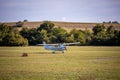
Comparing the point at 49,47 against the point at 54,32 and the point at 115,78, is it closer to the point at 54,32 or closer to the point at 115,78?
the point at 115,78

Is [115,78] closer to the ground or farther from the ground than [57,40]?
farther from the ground

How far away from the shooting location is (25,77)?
2059 centimetres

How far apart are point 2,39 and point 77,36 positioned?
2758 centimetres

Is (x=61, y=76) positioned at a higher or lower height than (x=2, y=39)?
higher

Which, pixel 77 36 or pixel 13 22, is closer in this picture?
pixel 77 36

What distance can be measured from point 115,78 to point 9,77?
6.97 metres

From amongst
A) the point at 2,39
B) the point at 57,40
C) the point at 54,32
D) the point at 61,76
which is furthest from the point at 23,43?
the point at 61,76

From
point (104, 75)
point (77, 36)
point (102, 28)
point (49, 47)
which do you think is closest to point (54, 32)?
point (77, 36)

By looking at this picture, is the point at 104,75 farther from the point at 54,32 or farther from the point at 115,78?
the point at 54,32

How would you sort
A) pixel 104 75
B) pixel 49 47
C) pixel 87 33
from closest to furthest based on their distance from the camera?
1. pixel 104 75
2. pixel 49 47
3. pixel 87 33

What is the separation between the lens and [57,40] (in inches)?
4154

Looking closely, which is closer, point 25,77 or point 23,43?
point 25,77

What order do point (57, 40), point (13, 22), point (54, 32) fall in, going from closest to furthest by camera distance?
point (57, 40), point (54, 32), point (13, 22)

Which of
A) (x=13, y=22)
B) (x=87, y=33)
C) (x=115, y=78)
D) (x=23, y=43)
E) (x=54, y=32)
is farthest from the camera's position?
(x=13, y=22)
